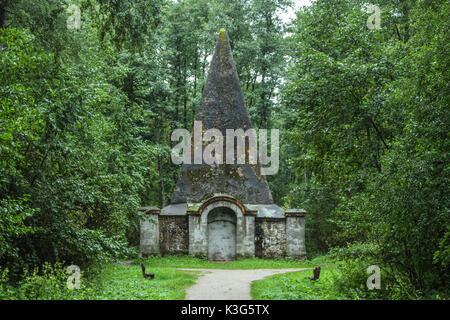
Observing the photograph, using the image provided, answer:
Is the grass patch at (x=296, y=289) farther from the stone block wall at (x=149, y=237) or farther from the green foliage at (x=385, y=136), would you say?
the stone block wall at (x=149, y=237)

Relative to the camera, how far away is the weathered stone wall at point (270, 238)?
62.6ft

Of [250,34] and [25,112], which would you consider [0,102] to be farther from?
[250,34]

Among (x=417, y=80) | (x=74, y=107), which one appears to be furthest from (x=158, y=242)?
(x=417, y=80)

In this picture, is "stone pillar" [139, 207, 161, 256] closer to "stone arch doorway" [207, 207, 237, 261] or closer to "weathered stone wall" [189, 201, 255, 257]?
"weathered stone wall" [189, 201, 255, 257]

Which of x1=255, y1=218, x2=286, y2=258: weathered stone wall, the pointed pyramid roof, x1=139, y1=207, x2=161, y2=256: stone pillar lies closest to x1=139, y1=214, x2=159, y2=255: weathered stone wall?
x1=139, y1=207, x2=161, y2=256: stone pillar

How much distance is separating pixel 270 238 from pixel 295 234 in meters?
1.10

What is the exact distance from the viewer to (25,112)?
26.3 feet

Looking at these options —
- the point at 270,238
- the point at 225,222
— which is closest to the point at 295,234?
the point at 270,238

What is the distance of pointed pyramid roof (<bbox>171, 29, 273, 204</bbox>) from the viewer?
20.3 meters

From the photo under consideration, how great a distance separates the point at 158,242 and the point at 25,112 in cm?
1188

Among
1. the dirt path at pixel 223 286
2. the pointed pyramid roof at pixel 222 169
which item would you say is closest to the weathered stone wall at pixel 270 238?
the pointed pyramid roof at pixel 222 169

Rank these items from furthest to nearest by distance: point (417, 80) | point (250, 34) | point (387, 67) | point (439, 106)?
1. point (250, 34)
2. point (387, 67)
3. point (417, 80)
4. point (439, 106)

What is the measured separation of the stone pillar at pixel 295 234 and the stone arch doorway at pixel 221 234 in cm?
233

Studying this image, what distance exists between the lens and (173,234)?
19109 millimetres
